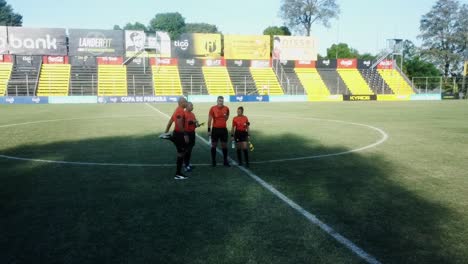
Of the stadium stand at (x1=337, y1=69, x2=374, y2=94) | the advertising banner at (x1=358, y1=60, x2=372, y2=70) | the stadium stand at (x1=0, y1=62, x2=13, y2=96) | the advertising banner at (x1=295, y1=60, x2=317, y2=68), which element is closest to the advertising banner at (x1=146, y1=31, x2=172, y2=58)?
the stadium stand at (x1=0, y1=62, x2=13, y2=96)

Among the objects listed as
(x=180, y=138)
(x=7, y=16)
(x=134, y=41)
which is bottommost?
(x=180, y=138)

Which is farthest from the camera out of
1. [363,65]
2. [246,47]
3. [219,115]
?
[363,65]

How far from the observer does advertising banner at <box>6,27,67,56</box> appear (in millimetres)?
51781

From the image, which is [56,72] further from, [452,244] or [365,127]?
[452,244]

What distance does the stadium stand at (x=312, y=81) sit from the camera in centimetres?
5694

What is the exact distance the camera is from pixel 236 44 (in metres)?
59.5

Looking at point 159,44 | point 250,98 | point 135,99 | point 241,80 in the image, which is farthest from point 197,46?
point 135,99

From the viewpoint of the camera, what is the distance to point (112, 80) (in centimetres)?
5241

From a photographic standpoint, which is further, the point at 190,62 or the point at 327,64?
the point at 327,64

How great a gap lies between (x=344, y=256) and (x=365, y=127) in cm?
1592

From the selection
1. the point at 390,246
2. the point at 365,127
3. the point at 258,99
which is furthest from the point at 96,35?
the point at 390,246

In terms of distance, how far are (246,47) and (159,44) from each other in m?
13.6

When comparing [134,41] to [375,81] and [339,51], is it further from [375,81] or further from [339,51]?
[339,51]

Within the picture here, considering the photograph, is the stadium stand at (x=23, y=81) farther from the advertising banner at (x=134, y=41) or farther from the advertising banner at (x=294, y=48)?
the advertising banner at (x=294, y=48)
